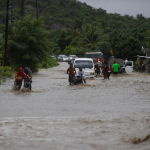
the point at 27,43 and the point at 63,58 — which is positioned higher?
the point at 27,43

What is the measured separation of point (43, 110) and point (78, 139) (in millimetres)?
4788

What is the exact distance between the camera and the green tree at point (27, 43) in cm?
3419

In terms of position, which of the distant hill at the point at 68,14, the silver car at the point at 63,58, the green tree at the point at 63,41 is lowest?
the silver car at the point at 63,58

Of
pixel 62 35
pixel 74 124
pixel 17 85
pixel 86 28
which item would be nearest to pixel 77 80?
pixel 17 85

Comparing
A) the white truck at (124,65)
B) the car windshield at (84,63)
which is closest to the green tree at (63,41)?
the white truck at (124,65)

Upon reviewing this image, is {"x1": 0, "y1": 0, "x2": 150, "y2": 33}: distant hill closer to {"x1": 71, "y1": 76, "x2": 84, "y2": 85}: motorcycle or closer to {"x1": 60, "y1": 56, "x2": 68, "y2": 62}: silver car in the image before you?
{"x1": 60, "y1": 56, "x2": 68, "y2": 62}: silver car

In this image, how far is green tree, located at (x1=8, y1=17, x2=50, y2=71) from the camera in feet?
112

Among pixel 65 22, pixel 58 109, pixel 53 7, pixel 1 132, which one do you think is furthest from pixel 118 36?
pixel 53 7

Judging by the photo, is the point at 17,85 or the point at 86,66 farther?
the point at 86,66

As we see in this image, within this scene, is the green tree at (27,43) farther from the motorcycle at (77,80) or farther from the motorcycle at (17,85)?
the motorcycle at (17,85)

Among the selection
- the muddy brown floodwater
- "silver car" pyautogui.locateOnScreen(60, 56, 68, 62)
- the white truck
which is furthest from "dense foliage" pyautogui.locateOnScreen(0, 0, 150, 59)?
the muddy brown floodwater

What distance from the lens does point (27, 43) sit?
1362 inches

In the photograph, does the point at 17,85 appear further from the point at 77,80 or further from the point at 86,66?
the point at 86,66

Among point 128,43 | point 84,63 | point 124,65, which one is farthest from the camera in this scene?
point 128,43
